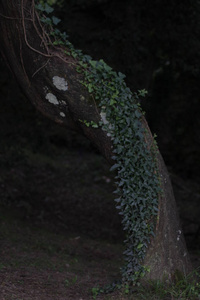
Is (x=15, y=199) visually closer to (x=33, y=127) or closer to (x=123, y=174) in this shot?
(x=33, y=127)

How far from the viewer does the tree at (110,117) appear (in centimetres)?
354

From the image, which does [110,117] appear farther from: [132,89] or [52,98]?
[132,89]

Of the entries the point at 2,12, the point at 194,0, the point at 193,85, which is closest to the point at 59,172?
the point at 193,85

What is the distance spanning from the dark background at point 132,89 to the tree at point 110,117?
1.48 m

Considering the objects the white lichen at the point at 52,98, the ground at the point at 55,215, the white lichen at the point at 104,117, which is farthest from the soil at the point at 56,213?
the white lichen at the point at 52,98

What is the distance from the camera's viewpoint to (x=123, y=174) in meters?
3.54

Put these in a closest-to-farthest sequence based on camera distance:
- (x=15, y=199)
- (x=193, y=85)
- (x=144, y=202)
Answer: (x=144, y=202), (x=193, y=85), (x=15, y=199)

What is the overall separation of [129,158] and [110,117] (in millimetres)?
403

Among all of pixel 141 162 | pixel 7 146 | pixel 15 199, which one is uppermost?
pixel 141 162

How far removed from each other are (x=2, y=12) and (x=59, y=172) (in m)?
7.20

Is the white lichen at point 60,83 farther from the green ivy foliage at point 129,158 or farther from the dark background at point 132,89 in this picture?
the dark background at point 132,89

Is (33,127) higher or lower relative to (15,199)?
higher

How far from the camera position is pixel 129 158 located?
11.5ft

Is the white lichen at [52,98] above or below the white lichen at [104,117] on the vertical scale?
below
